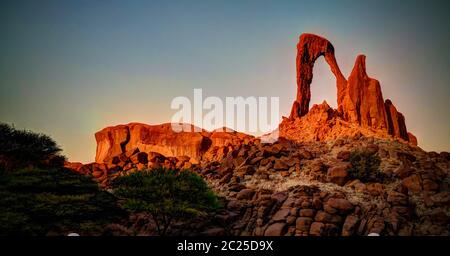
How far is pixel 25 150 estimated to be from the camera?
95.1 feet

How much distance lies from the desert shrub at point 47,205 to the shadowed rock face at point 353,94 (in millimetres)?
31614

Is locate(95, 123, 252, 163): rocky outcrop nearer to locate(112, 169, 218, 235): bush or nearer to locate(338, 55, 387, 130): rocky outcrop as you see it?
locate(338, 55, 387, 130): rocky outcrop

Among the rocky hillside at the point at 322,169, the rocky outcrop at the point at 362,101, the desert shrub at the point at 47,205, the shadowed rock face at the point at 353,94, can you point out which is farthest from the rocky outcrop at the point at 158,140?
the desert shrub at the point at 47,205

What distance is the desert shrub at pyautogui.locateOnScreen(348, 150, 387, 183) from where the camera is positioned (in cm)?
2898

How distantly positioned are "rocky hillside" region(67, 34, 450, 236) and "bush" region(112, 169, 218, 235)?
222 centimetres

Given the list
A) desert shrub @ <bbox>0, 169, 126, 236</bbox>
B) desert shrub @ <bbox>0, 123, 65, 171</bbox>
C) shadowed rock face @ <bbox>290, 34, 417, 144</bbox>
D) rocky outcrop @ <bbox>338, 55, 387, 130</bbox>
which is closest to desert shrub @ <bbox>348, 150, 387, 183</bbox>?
shadowed rock face @ <bbox>290, 34, 417, 144</bbox>

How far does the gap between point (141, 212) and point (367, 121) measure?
29606 millimetres

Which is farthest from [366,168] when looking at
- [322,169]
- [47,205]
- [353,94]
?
[47,205]

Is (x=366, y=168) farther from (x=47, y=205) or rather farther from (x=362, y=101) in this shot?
(x=47, y=205)

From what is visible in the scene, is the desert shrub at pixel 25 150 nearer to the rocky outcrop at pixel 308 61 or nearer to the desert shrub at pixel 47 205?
the desert shrub at pixel 47 205

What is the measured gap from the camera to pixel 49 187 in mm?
19141

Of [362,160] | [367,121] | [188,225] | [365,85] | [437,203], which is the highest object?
[365,85]
